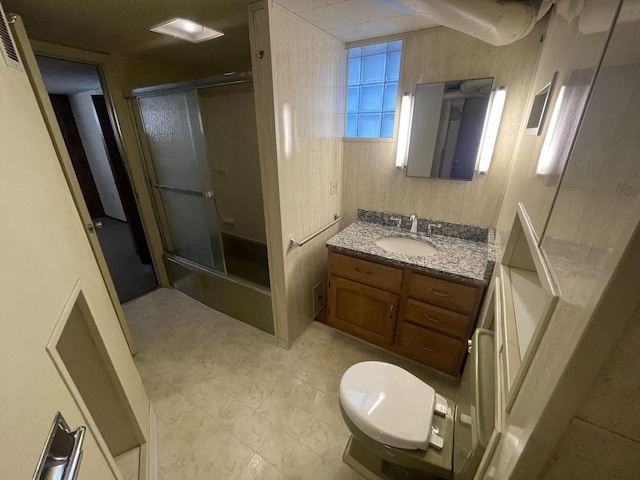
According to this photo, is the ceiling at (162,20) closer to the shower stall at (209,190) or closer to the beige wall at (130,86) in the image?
the beige wall at (130,86)

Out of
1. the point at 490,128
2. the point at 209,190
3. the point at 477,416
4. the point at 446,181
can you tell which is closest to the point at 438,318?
the point at 477,416

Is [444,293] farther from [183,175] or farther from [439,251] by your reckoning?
[183,175]

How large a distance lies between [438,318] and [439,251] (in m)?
0.43

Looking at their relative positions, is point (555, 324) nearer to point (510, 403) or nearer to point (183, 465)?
point (510, 403)

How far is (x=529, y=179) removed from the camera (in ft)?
3.07

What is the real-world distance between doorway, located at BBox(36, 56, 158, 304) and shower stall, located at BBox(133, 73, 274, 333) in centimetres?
39

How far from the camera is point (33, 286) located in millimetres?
652

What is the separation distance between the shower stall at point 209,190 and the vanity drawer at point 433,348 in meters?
1.04

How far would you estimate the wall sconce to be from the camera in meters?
1.71

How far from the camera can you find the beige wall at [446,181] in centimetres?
143

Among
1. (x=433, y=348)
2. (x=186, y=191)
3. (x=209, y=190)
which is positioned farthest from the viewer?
(x=186, y=191)

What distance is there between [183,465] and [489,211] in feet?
7.61

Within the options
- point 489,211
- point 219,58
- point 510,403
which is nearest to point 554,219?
point 510,403

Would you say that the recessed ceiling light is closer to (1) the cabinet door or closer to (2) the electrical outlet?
(1) the cabinet door
